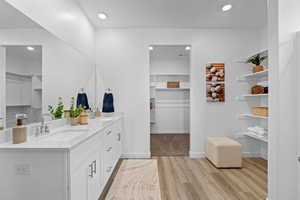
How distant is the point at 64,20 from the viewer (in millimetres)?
2512

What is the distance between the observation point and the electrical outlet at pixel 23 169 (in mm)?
1297

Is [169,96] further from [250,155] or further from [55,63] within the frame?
[55,63]

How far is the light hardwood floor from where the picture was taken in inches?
91.0

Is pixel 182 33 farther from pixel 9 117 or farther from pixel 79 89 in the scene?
pixel 9 117

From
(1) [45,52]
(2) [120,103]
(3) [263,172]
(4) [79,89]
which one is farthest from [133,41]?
(3) [263,172]

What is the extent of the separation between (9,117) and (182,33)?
10.9 ft

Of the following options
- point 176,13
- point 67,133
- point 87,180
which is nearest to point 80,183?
point 87,180

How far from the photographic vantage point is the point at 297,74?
171cm

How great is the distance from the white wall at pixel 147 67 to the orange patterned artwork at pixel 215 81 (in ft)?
0.34

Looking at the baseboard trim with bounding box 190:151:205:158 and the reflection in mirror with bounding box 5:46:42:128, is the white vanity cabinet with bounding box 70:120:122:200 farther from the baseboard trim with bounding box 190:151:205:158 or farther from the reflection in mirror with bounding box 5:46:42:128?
the baseboard trim with bounding box 190:151:205:158

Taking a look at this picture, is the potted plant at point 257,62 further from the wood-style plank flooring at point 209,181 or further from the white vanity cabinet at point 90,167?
the white vanity cabinet at point 90,167

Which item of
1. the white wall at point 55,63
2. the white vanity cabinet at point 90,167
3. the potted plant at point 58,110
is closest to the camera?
the white vanity cabinet at point 90,167

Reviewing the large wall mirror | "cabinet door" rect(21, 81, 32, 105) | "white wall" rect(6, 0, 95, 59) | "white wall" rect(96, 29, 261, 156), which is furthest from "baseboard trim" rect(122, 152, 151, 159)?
"cabinet door" rect(21, 81, 32, 105)

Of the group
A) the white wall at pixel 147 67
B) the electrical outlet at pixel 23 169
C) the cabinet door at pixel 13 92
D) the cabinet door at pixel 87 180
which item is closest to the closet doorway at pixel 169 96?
the white wall at pixel 147 67
